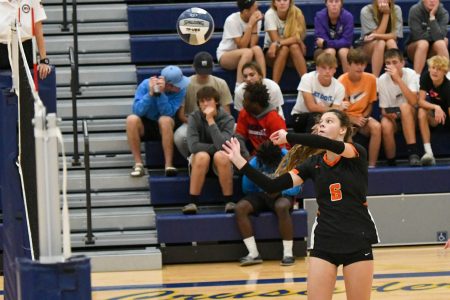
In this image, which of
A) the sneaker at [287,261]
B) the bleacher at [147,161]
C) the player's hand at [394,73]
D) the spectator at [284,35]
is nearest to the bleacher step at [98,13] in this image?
the bleacher at [147,161]

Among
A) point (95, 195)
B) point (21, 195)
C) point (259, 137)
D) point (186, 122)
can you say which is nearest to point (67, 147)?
point (95, 195)

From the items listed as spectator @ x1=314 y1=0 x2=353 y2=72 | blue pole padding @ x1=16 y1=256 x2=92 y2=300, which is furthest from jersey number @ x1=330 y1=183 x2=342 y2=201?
spectator @ x1=314 y1=0 x2=353 y2=72

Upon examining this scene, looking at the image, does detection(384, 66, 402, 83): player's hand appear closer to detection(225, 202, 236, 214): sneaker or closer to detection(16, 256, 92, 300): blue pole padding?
detection(225, 202, 236, 214): sneaker

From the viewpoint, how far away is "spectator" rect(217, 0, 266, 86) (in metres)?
12.2

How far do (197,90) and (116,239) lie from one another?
1986mm

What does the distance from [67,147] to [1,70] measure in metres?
4.24

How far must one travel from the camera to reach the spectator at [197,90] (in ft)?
37.4

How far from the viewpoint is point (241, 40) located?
12250 mm

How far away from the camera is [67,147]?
12.0 meters

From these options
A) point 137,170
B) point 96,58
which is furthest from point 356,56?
point 96,58

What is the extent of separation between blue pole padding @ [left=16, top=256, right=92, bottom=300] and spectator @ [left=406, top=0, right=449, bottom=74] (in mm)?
8724

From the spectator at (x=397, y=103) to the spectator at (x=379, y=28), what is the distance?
52 centimetres

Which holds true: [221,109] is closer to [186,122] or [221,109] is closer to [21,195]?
[186,122]

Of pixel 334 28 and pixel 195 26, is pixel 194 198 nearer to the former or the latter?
pixel 195 26
